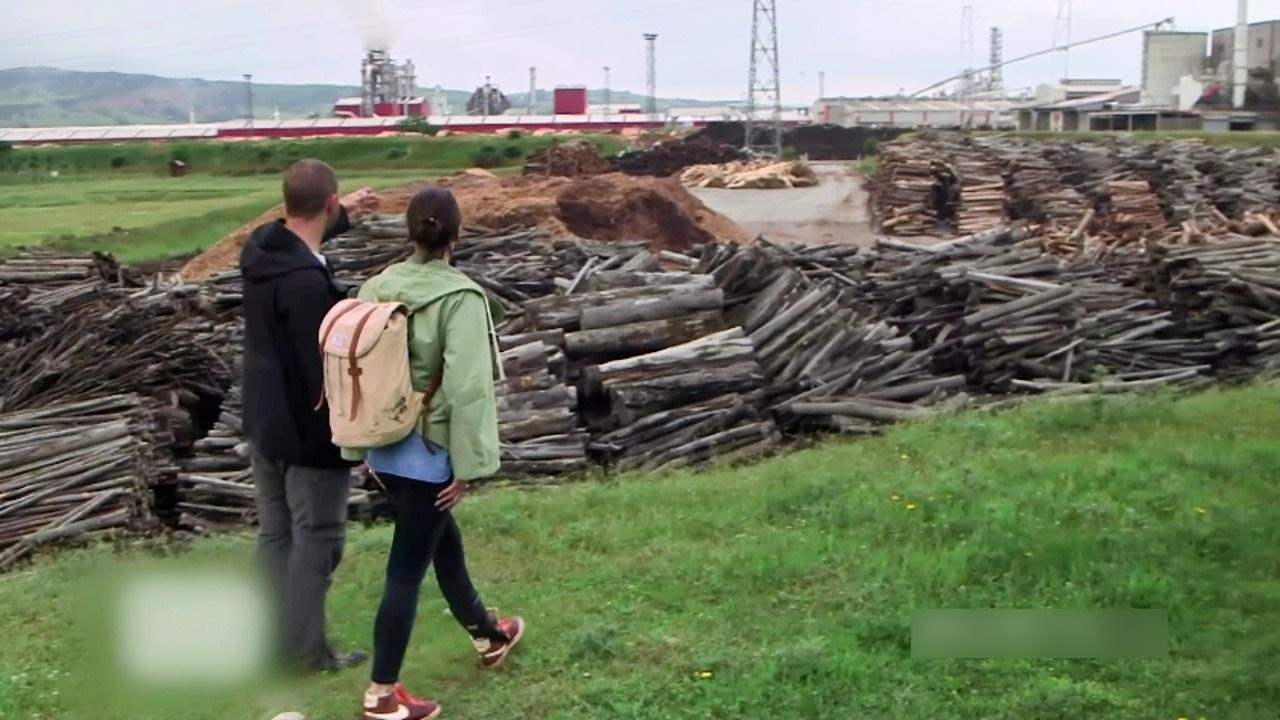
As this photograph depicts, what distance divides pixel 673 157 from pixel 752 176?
8.06 meters

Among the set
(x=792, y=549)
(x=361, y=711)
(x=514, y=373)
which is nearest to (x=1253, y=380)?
(x=514, y=373)

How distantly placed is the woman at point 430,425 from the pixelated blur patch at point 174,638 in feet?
3.23

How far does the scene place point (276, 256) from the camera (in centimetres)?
511

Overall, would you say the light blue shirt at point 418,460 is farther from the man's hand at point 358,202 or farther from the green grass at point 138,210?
the green grass at point 138,210

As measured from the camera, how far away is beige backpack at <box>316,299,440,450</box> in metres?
4.45

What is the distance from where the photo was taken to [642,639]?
5395 millimetres

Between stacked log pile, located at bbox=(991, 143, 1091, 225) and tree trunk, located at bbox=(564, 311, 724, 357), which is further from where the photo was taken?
stacked log pile, located at bbox=(991, 143, 1091, 225)

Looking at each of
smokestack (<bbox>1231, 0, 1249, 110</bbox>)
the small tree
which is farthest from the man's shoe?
smokestack (<bbox>1231, 0, 1249, 110</bbox>)

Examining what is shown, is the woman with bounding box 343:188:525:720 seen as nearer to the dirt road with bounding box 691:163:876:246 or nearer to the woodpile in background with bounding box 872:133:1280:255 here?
the woodpile in background with bounding box 872:133:1280:255

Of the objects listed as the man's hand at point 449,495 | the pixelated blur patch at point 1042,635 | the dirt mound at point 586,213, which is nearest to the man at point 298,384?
the man's hand at point 449,495

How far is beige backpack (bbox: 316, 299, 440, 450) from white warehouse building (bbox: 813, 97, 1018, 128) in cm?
8263

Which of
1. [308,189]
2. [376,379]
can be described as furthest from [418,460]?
[308,189]

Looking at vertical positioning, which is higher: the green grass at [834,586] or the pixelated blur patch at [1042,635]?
the pixelated blur patch at [1042,635]

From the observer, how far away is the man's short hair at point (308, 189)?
5102 millimetres
